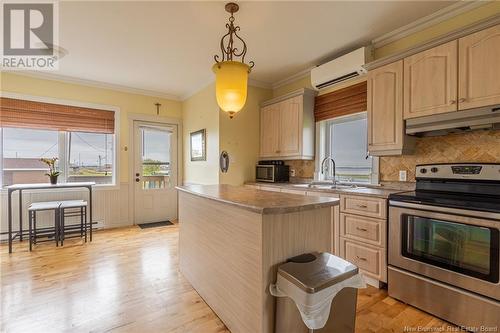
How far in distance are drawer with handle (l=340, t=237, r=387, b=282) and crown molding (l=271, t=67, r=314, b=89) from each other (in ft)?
8.02

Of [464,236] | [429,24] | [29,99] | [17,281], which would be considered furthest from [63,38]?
[464,236]

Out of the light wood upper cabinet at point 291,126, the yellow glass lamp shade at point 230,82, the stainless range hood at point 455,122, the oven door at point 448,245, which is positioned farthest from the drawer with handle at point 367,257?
the yellow glass lamp shade at point 230,82

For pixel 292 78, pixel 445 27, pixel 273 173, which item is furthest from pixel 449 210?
pixel 292 78

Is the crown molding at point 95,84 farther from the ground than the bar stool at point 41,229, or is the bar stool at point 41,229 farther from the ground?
the crown molding at point 95,84

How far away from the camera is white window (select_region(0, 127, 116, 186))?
12.4 ft

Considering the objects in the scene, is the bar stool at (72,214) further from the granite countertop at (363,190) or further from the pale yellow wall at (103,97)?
the granite countertop at (363,190)

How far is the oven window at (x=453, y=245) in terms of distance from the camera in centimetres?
165

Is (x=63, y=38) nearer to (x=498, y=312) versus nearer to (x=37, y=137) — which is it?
(x=37, y=137)

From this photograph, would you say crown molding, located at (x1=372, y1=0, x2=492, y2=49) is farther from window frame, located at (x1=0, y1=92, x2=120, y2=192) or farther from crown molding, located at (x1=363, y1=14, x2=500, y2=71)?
window frame, located at (x1=0, y1=92, x2=120, y2=192)

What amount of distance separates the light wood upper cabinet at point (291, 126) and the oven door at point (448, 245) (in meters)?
1.64

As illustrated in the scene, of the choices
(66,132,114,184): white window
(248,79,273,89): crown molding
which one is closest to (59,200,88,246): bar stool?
(66,132,114,184): white window

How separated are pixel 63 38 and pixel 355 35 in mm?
3253

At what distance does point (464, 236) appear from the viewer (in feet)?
5.81

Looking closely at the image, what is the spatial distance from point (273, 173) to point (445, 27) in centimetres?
258
